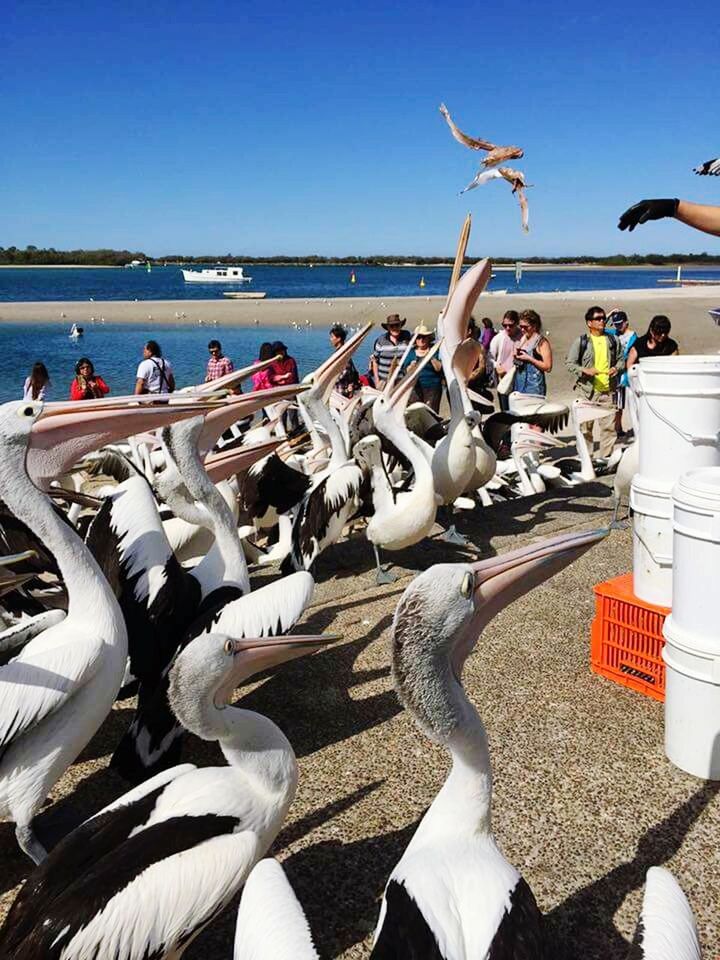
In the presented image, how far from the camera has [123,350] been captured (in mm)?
20812

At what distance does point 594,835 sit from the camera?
224 centimetres

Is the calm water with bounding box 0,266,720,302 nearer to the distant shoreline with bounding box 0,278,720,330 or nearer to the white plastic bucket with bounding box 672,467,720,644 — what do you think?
the distant shoreline with bounding box 0,278,720,330

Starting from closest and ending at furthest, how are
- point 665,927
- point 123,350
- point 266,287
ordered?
point 665,927, point 123,350, point 266,287

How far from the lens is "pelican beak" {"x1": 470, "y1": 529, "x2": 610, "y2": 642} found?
1.77 meters

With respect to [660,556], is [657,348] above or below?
above

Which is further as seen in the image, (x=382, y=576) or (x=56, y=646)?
(x=382, y=576)

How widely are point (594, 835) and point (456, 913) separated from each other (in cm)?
90

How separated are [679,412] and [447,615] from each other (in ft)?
4.96

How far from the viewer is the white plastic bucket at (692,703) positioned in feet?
7.89

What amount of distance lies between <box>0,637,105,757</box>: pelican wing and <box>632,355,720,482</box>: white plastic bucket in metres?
2.00

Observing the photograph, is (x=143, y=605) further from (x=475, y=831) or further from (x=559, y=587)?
(x=559, y=587)

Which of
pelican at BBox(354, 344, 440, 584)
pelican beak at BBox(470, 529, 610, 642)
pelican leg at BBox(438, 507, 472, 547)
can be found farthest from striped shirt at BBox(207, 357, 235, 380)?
pelican beak at BBox(470, 529, 610, 642)

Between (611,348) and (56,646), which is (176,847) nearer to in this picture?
(56,646)

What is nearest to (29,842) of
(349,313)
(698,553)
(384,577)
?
(698,553)
